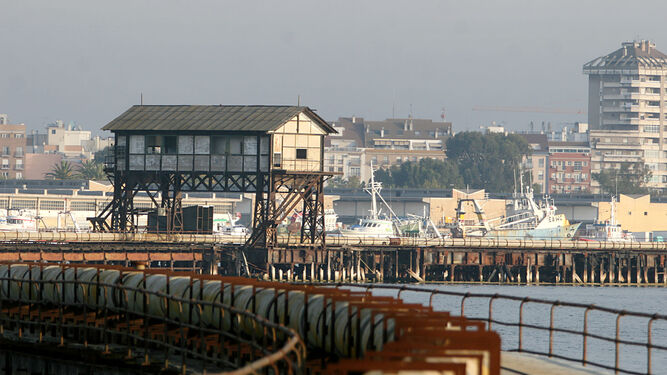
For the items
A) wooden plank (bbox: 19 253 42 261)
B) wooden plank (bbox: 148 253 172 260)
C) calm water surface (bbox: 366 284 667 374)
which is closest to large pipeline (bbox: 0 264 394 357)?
calm water surface (bbox: 366 284 667 374)

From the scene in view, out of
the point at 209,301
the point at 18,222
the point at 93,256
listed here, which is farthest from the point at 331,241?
the point at 209,301

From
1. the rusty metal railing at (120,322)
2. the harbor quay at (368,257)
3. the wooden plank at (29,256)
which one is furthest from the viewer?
the harbor quay at (368,257)

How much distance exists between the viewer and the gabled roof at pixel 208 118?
9388 centimetres

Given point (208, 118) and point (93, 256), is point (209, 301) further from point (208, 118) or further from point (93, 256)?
point (208, 118)

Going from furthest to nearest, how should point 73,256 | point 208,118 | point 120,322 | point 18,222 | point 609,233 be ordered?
1. point 609,233
2. point 18,222
3. point 208,118
4. point 73,256
5. point 120,322

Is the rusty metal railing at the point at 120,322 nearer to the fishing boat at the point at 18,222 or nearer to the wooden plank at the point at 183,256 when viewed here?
the wooden plank at the point at 183,256

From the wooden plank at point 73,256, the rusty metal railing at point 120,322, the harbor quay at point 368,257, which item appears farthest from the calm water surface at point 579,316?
the rusty metal railing at point 120,322

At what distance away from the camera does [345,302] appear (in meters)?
26.8

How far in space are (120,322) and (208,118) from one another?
61530 millimetres

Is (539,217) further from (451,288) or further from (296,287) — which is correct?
(296,287)

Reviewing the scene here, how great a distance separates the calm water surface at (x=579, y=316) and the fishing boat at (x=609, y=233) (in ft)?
143

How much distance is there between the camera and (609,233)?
166750 mm

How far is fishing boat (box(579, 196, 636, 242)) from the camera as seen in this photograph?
16200cm

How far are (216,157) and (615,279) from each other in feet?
Result: 149
